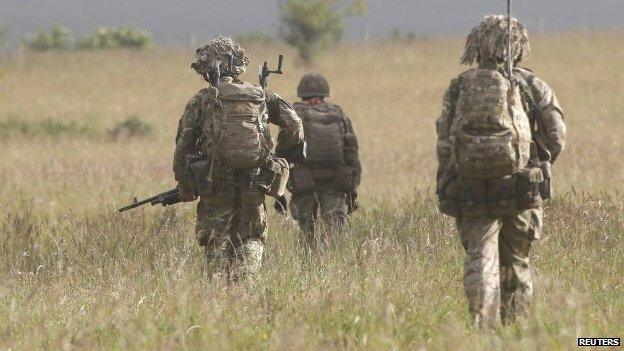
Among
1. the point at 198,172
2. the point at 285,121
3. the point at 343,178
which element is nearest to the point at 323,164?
the point at 343,178

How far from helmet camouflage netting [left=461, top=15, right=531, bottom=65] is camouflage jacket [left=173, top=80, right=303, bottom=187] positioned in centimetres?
183

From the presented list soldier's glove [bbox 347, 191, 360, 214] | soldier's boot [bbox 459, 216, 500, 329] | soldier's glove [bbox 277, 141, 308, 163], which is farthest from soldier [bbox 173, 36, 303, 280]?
soldier's glove [bbox 347, 191, 360, 214]

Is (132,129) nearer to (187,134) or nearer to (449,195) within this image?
(187,134)

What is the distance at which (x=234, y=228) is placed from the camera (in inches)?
288

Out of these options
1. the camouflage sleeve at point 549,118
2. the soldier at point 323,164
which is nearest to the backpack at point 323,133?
the soldier at point 323,164

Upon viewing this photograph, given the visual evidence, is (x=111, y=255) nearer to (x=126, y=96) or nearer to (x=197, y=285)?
(x=197, y=285)

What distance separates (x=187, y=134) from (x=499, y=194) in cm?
242

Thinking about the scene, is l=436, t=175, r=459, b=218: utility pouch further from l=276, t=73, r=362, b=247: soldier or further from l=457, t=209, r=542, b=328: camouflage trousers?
l=276, t=73, r=362, b=247: soldier

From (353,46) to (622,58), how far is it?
19686 millimetres

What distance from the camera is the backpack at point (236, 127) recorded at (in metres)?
6.89

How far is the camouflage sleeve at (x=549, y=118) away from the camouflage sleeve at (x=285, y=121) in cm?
206

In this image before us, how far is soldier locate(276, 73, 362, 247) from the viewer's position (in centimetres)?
965

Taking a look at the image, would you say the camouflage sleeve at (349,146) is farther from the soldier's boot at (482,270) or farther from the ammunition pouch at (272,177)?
the soldier's boot at (482,270)

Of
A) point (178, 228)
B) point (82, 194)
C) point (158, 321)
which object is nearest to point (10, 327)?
point (158, 321)
